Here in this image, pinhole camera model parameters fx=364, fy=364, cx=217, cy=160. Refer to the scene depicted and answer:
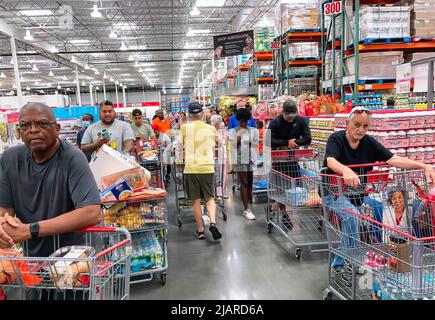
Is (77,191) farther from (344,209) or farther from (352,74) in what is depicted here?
(352,74)

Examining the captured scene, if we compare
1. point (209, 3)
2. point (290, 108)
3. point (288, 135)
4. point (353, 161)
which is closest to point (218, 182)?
point (288, 135)

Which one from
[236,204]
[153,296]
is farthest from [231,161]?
[153,296]

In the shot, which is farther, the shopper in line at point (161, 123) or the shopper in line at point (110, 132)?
the shopper in line at point (161, 123)

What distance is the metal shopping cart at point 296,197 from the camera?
437 centimetres

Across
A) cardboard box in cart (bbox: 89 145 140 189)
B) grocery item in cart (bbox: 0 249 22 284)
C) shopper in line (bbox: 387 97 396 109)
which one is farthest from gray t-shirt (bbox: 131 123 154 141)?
grocery item in cart (bbox: 0 249 22 284)

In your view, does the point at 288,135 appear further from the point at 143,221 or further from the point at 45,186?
the point at 45,186

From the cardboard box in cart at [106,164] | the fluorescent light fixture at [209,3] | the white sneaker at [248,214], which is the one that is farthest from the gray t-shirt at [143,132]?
the fluorescent light fixture at [209,3]

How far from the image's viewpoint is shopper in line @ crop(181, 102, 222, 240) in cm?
482

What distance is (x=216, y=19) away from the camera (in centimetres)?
1919

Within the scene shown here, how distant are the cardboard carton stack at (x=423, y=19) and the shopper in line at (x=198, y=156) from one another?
460cm

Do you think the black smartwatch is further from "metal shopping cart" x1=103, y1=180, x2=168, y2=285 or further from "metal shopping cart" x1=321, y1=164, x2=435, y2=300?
"metal shopping cart" x1=321, y1=164, x2=435, y2=300

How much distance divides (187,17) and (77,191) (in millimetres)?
17855

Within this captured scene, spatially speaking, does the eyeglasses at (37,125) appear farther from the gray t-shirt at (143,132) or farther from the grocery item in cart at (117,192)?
the gray t-shirt at (143,132)

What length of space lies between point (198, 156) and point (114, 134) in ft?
3.73
